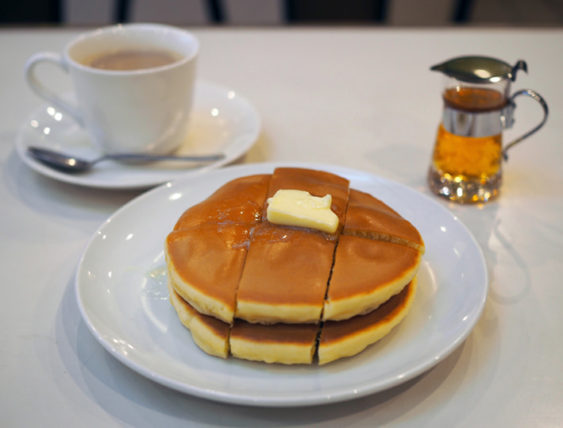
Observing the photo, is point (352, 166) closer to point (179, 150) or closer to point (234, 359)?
point (179, 150)

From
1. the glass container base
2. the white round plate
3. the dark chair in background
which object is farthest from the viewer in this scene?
the dark chair in background

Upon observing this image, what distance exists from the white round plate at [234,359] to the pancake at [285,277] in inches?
3.6

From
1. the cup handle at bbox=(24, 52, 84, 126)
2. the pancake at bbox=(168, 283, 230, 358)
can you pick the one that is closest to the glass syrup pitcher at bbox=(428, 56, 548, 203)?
the pancake at bbox=(168, 283, 230, 358)

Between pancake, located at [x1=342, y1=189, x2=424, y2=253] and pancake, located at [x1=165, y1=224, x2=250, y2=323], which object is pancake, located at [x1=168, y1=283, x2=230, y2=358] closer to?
pancake, located at [x1=165, y1=224, x2=250, y2=323]

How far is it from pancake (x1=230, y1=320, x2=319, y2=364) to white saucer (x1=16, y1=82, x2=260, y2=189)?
1.71ft

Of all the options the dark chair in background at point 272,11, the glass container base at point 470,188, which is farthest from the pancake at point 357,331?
the dark chair in background at point 272,11

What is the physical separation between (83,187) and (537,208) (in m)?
1.08

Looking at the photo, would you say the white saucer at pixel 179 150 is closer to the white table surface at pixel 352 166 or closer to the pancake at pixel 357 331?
the white table surface at pixel 352 166

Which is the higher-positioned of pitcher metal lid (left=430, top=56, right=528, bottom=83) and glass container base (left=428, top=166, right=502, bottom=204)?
pitcher metal lid (left=430, top=56, right=528, bottom=83)

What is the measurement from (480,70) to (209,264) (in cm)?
71

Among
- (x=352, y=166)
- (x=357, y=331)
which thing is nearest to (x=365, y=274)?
(x=357, y=331)

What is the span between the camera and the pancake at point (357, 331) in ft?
2.64

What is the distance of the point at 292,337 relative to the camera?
812 mm

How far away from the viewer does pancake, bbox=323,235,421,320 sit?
810 millimetres
